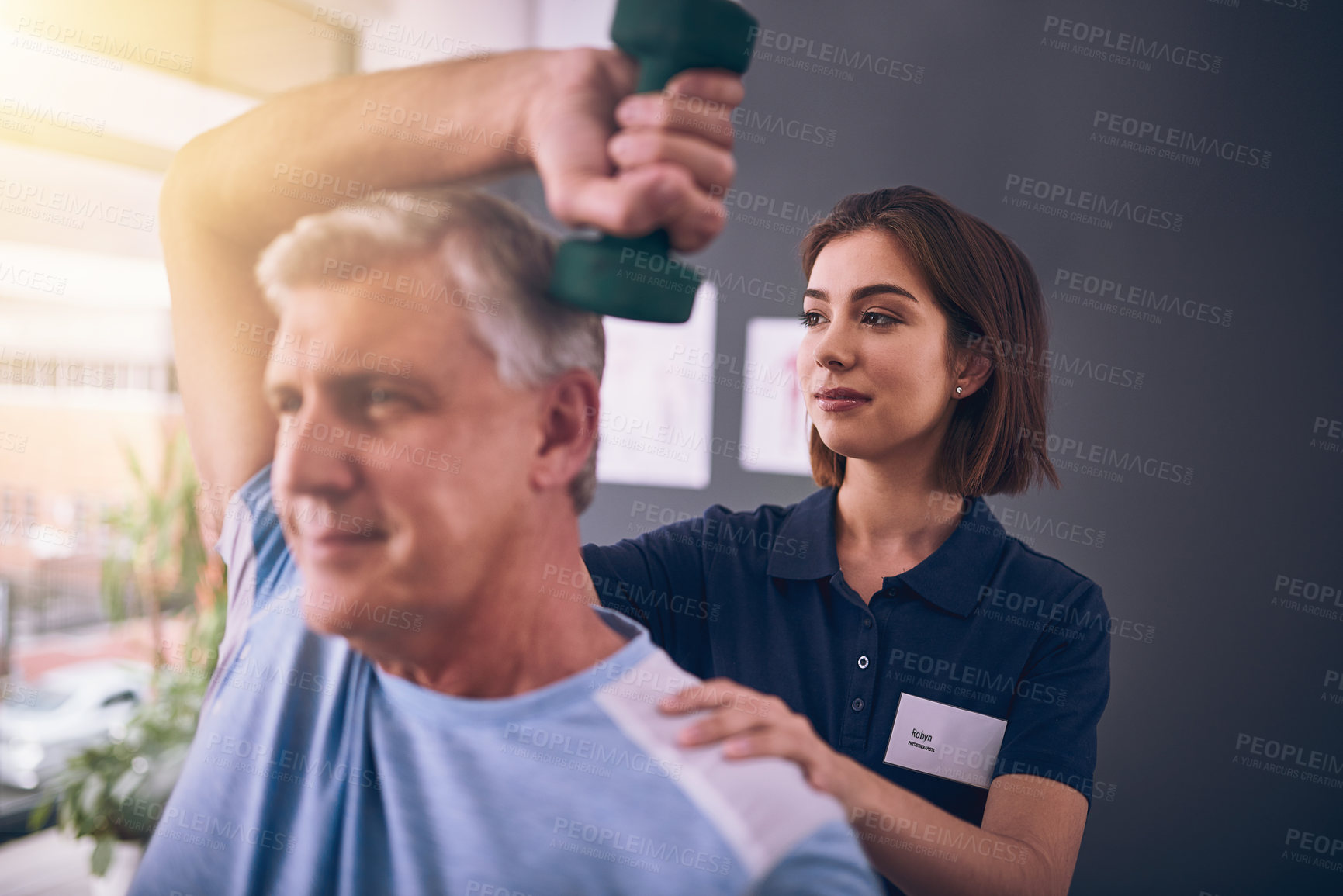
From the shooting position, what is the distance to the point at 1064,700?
3.74ft

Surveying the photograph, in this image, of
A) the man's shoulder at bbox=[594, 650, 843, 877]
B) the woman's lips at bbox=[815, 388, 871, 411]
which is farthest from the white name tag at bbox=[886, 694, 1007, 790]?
the woman's lips at bbox=[815, 388, 871, 411]

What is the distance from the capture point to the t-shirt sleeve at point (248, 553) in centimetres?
96

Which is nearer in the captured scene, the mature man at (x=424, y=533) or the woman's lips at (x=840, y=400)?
the mature man at (x=424, y=533)

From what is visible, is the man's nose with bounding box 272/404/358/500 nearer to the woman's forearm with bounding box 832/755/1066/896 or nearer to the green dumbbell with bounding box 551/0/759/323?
the green dumbbell with bounding box 551/0/759/323

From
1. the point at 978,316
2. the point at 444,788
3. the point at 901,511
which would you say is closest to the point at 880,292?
the point at 978,316

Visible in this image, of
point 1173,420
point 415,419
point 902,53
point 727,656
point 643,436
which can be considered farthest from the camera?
point 643,436

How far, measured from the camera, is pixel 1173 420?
177cm

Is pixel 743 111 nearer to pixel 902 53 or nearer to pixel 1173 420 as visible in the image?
pixel 902 53

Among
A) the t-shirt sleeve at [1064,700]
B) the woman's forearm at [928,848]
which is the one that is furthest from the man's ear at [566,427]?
the t-shirt sleeve at [1064,700]

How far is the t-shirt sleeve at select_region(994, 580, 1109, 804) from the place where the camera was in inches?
43.6

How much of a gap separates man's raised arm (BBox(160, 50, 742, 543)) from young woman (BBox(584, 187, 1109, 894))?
44 cm

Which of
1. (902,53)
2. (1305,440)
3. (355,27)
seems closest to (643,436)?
(902,53)

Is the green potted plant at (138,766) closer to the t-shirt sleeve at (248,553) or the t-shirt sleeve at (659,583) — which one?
the t-shirt sleeve at (248,553)

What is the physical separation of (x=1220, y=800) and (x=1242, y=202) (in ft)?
4.24
